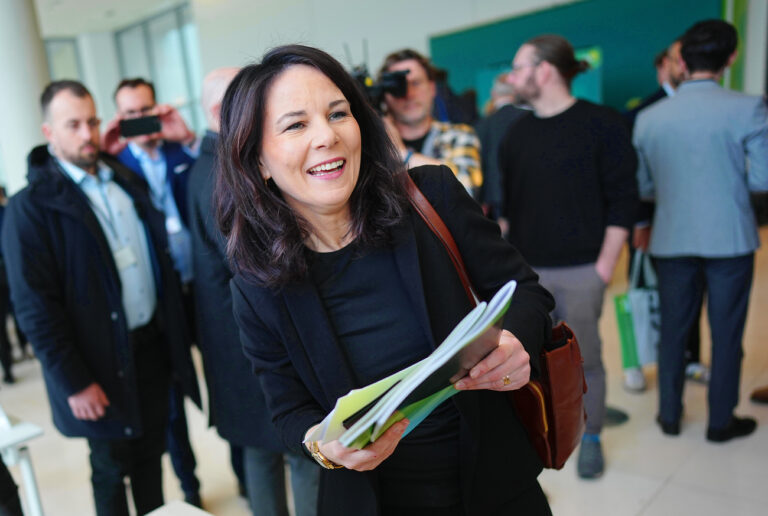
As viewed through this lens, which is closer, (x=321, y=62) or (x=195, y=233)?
(x=321, y=62)

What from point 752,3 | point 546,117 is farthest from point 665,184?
point 752,3

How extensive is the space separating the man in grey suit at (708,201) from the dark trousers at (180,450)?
2.23m

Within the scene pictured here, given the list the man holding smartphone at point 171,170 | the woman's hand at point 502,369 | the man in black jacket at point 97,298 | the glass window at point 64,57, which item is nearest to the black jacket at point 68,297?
the man in black jacket at point 97,298

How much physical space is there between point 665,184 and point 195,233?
2.01 meters

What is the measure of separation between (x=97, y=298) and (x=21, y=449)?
0.53 metres

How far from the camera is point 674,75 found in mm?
3256

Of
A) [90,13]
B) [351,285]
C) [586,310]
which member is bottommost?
[586,310]

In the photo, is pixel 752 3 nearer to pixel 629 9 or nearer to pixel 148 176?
pixel 629 9

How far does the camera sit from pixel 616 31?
636cm

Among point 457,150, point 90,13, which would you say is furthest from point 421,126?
point 90,13

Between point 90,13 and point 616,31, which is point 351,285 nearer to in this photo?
point 616,31

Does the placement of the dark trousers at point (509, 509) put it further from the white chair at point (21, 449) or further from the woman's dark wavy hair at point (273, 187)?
A: the white chair at point (21, 449)

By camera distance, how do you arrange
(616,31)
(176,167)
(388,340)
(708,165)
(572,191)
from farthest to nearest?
(616,31) < (176,167) < (708,165) < (572,191) < (388,340)

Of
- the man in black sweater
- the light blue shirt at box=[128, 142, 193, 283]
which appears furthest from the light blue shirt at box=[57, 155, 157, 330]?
the man in black sweater
